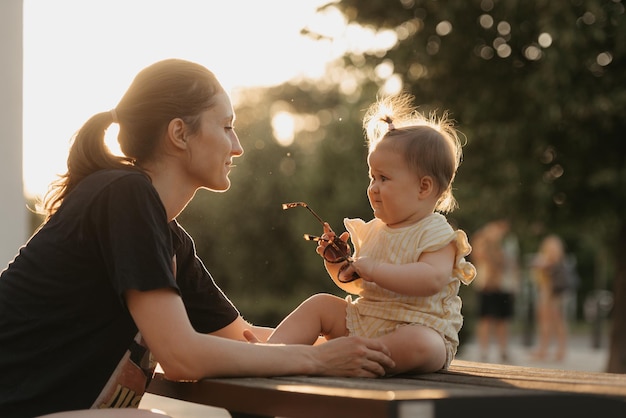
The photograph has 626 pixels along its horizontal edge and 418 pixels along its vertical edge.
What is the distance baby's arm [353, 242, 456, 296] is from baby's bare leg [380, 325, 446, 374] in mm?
105

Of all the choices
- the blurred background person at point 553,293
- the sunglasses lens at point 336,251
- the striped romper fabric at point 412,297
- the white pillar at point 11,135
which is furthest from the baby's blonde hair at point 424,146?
the blurred background person at point 553,293

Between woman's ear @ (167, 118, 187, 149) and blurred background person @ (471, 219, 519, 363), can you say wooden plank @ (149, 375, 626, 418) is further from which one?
blurred background person @ (471, 219, 519, 363)

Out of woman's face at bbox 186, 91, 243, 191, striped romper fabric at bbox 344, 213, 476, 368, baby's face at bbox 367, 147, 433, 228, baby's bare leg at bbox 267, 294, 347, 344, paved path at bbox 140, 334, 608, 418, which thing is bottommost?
paved path at bbox 140, 334, 608, 418

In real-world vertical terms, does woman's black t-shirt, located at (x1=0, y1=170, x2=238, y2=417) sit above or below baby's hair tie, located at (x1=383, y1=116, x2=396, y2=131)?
below

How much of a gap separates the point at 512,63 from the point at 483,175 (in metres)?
1.17

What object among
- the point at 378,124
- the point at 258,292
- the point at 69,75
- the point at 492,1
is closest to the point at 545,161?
the point at 492,1

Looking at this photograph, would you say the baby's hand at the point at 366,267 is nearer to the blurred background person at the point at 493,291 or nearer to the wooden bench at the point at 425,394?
the wooden bench at the point at 425,394

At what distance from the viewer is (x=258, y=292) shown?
80.3 feet

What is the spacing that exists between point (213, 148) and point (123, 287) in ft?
2.02

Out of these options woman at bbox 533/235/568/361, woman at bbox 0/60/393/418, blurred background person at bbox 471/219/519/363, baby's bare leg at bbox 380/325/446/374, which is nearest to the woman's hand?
woman at bbox 0/60/393/418

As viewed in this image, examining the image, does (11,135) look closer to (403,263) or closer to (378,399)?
(403,263)

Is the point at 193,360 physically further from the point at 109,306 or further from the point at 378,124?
the point at 378,124

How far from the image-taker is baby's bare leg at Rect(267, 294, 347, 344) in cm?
309

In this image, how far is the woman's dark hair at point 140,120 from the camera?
285 cm
